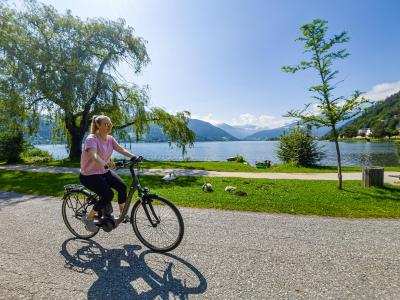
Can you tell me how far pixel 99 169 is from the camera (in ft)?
15.3

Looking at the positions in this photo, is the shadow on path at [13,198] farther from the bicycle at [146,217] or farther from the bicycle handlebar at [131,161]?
the bicycle handlebar at [131,161]

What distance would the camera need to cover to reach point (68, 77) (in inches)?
731

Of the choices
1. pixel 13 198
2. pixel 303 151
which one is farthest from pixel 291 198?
pixel 303 151

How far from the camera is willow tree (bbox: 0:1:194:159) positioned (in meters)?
18.5

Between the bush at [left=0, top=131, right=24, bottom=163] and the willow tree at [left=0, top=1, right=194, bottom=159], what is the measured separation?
13.1 ft

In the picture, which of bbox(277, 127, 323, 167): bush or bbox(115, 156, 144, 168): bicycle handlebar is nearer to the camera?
bbox(115, 156, 144, 168): bicycle handlebar

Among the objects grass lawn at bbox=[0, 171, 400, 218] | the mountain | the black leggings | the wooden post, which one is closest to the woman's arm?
the black leggings

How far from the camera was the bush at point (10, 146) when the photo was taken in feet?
78.7

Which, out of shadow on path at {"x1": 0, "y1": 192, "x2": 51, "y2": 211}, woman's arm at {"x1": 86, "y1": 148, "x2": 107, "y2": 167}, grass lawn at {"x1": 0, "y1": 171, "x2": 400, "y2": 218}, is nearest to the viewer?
woman's arm at {"x1": 86, "y1": 148, "x2": 107, "y2": 167}

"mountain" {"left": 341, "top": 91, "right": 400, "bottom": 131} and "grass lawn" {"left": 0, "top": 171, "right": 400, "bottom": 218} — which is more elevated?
"mountain" {"left": 341, "top": 91, "right": 400, "bottom": 131}

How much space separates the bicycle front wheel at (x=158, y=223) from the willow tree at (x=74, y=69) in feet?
54.8

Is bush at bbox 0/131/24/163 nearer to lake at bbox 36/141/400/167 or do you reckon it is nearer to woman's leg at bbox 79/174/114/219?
lake at bbox 36/141/400/167

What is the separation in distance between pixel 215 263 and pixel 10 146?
2686 centimetres

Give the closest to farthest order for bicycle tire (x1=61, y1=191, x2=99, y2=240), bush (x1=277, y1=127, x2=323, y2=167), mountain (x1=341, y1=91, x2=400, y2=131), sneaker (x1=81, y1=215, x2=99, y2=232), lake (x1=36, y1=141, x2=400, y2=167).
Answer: sneaker (x1=81, y1=215, x2=99, y2=232)
bicycle tire (x1=61, y1=191, x2=99, y2=240)
bush (x1=277, y1=127, x2=323, y2=167)
lake (x1=36, y1=141, x2=400, y2=167)
mountain (x1=341, y1=91, x2=400, y2=131)
